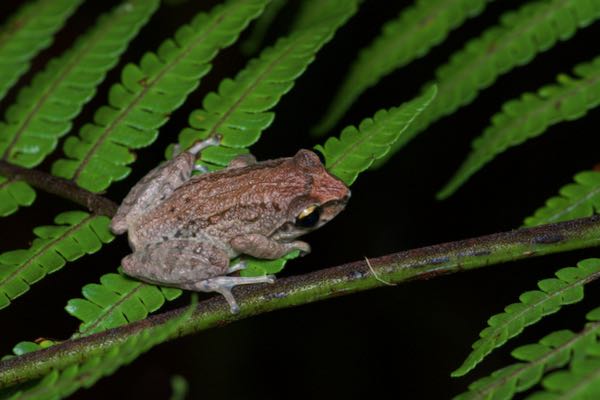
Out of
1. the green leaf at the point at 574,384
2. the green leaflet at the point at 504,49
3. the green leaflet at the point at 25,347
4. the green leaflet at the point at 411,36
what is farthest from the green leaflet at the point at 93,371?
the green leaflet at the point at 411,36

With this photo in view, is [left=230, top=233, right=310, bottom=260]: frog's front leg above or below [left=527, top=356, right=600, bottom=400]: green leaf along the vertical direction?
below

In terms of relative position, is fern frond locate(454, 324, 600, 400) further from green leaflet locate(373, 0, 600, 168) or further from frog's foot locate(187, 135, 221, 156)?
frog's foot locate(187, 135, 221, 156)

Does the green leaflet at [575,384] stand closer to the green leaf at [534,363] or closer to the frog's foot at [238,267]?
the green leaf at [534,363]

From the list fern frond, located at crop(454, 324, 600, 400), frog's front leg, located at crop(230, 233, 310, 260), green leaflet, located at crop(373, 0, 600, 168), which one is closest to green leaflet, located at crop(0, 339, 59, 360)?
frog's front leg, located at crop(230, 233, 310, 260)

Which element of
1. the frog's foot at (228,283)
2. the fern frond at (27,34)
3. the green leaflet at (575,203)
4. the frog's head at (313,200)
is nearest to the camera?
the frog's foot at (228,283)

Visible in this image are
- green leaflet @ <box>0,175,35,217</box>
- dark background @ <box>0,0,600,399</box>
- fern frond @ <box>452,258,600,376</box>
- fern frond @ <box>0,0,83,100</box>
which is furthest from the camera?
dark background @ <box>0,0,600,399</box>
